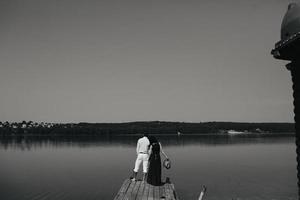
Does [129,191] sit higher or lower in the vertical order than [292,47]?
lower

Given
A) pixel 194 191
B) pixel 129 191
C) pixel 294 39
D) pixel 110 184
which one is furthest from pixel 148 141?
pixel 110 184

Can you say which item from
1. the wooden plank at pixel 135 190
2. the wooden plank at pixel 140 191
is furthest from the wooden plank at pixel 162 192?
the wooden plank at pixel 135 190

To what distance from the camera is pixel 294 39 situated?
22.4ft

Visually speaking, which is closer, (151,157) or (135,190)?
(135,190)

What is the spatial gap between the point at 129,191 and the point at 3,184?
18610mm

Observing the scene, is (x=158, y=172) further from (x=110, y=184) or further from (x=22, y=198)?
(x=110, y=184)

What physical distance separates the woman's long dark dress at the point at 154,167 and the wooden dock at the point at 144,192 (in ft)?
0.94

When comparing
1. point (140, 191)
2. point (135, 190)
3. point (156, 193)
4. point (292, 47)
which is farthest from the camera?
point (135, 190)

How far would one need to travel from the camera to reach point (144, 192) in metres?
12.5

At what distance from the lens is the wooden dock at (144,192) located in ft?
38.1

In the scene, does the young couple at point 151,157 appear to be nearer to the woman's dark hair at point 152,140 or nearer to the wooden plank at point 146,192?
the woman's dark hair at point 152,140

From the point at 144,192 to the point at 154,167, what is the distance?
57.5 inches

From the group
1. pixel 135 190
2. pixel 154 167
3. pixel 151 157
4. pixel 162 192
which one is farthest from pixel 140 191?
pixel 151 157

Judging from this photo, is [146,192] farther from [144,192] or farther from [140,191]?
[140,191]
